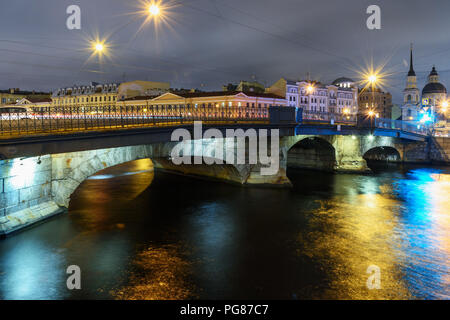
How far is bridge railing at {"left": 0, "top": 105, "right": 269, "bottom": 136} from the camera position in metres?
13.7

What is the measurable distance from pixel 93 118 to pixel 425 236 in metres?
17.2

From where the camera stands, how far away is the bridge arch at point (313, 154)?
3675 cm

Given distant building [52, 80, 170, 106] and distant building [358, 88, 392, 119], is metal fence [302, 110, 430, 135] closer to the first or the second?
distant building [52, 80, 170, 106]

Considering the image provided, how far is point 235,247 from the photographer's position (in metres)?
14.4

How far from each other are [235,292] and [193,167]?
22.2 m

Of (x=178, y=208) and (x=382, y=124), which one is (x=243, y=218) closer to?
(x=178, y=208)

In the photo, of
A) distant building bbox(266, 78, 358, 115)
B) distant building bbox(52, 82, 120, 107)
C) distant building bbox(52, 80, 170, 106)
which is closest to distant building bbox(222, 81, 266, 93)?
distant building bbox(266, 78, 358, 115)

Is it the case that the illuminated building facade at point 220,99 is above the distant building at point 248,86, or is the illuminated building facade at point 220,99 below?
below

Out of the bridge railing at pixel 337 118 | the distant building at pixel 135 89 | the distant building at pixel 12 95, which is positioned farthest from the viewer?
the distant building at pixel 12 95

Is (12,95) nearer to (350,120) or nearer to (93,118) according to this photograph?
(350,120)

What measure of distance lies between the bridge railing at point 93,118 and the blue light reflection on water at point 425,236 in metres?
13.0

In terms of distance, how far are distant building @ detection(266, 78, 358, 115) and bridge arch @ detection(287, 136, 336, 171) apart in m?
31.3

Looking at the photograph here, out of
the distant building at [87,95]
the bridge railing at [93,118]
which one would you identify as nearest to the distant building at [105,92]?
the distant building at [87,95]

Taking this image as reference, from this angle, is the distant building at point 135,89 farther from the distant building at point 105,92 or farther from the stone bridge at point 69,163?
the stone bridge at point 69,163
